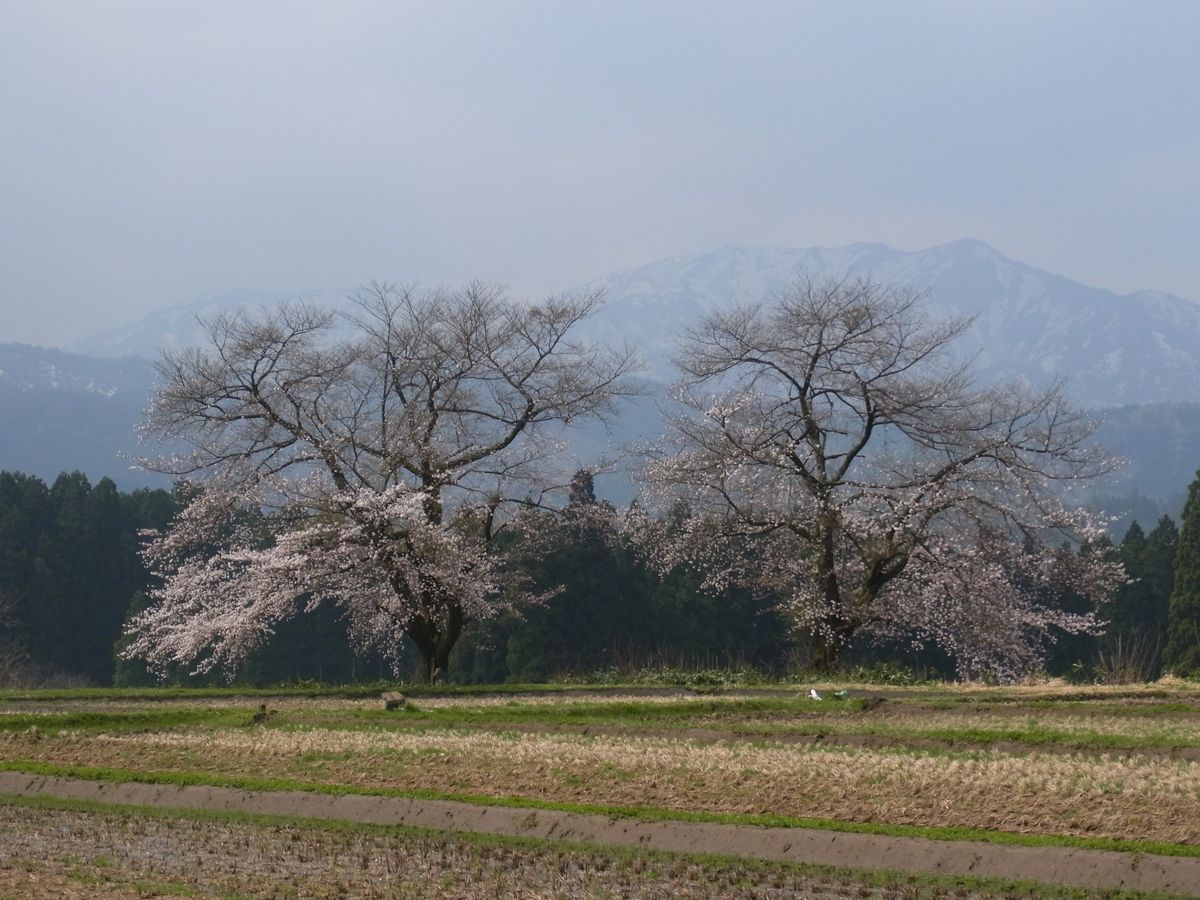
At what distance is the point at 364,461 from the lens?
32719mm

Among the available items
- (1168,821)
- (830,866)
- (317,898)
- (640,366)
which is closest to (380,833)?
(317,898)

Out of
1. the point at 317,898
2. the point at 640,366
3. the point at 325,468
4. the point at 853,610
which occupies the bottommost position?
the point at 317,898

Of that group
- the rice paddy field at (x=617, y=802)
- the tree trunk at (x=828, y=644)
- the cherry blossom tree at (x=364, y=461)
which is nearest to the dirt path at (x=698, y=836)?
the rice paddy field at (x=617, y=802)

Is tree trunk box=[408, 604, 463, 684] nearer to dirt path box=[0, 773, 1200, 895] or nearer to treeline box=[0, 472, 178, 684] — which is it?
dirt path box=[0, 773, 1200, 895]

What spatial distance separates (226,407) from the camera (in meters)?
32.2

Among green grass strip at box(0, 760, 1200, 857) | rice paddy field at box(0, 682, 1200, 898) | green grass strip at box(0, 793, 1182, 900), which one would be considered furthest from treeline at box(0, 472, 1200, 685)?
green grass strip at box(0, 793, 1182, 900)

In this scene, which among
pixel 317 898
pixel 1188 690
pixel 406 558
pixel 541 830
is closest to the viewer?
pixel 317 898

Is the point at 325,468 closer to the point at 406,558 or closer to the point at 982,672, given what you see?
the point at 406,558

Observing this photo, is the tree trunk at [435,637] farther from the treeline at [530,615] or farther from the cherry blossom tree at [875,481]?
the treeline at [530,615]

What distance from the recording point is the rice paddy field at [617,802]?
10.9 metres

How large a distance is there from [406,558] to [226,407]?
560 cm

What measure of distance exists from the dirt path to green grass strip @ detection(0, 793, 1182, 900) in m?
0.21

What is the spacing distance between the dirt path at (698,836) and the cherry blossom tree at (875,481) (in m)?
18.3

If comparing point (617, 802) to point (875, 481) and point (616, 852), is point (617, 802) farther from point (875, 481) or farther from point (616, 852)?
point (875, 481)
